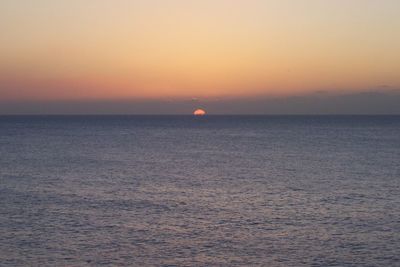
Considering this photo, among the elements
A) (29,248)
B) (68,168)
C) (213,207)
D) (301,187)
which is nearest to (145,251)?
(29,248)

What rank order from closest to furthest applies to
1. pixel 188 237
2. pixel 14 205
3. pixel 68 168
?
1. pixel 188 237
2. pixel 14 205
3. pixel 68 168

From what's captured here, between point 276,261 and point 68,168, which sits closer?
point 276,261

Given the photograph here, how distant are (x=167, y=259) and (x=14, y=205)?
20797 mm

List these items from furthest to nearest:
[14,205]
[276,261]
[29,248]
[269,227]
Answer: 1. [14,205]
2. [269,227]
3. [29,248]
4. [276,261]

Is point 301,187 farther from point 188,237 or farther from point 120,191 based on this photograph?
point 188,237

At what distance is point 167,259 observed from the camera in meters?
32.4

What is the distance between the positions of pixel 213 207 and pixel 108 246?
14859 mm

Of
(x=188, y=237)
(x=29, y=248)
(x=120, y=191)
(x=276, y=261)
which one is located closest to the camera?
(x=276, y=261)

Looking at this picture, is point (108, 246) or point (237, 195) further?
point (237, 195)

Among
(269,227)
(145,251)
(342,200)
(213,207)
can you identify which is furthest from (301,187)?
(145,251)

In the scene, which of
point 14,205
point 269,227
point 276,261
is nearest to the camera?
point 276,261

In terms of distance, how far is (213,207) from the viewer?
158 feet

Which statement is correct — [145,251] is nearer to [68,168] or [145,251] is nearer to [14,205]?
[14,205]

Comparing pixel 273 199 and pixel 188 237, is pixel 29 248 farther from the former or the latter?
pixel 273 199
